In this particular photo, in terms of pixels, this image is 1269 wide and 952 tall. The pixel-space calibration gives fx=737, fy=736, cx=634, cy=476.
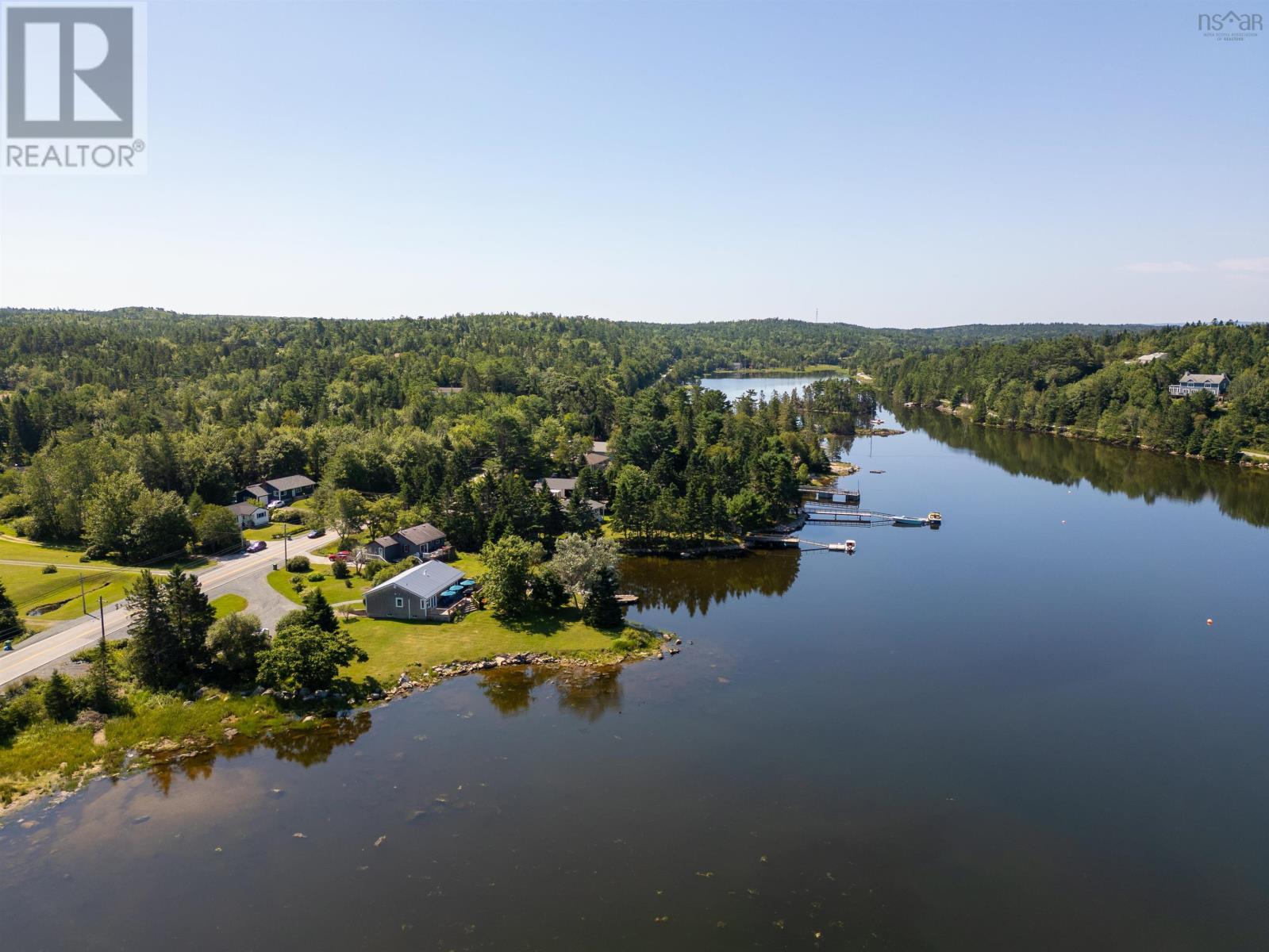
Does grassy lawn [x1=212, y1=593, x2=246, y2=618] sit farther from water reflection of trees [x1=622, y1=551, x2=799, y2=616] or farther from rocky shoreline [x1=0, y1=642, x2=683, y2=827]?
water reflection of trees [x1=622, y1=551, x2=799, y2=616]

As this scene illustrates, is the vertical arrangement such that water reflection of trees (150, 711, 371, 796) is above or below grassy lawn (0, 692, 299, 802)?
below

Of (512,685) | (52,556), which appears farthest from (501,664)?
(52,556)

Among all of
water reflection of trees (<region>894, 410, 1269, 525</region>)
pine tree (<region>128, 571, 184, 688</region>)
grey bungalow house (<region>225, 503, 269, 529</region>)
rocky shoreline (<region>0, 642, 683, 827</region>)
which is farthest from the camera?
water reflection of trees (<region>894, 410, 1269, 525</region>)

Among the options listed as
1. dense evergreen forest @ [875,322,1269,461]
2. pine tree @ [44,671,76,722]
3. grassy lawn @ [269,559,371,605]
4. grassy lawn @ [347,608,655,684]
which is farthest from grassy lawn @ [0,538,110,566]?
dense evergreen forest @ [875,322,1269,461]

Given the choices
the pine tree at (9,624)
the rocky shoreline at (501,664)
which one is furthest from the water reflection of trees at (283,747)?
the pine tree at (9,624)

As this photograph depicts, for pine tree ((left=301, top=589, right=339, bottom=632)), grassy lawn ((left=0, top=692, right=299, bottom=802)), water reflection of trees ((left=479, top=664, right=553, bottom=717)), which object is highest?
pine tree ((left=301, top=589, right=339, bottom=632))

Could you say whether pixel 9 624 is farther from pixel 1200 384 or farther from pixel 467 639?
pixel 1200 384
